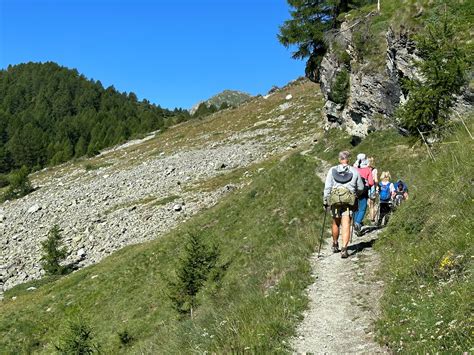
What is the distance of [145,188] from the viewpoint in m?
43.2

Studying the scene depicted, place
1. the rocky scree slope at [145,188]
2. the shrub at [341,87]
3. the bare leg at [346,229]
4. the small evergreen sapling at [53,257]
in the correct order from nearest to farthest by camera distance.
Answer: the bare leg at [346,229]
the small evergreen sapling at [53,257]
the shrub at [341,87]
the rocky scree slope at [145,188]

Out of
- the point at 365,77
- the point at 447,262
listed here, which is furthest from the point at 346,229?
the point at 365,77

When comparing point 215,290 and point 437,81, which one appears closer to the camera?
point 437,81

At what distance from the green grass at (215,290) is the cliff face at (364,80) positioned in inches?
174

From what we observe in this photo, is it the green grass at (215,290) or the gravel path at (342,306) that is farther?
the green grass at (215,290)

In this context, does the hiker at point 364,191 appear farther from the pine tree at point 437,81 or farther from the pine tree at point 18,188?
the pine tree at point 18,188

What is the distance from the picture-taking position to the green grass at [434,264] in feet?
16.9

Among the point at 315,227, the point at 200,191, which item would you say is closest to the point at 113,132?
the point at 200,191

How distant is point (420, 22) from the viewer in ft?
68.6

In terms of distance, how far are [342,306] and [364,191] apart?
5.44m

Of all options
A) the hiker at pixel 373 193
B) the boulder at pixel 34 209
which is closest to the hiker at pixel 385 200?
the hiker at pixel 373 193

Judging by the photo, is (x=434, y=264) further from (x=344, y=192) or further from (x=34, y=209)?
(x=34, y=209)

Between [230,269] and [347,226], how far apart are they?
28.8ft

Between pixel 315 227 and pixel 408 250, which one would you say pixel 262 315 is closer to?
pixel 408 250
